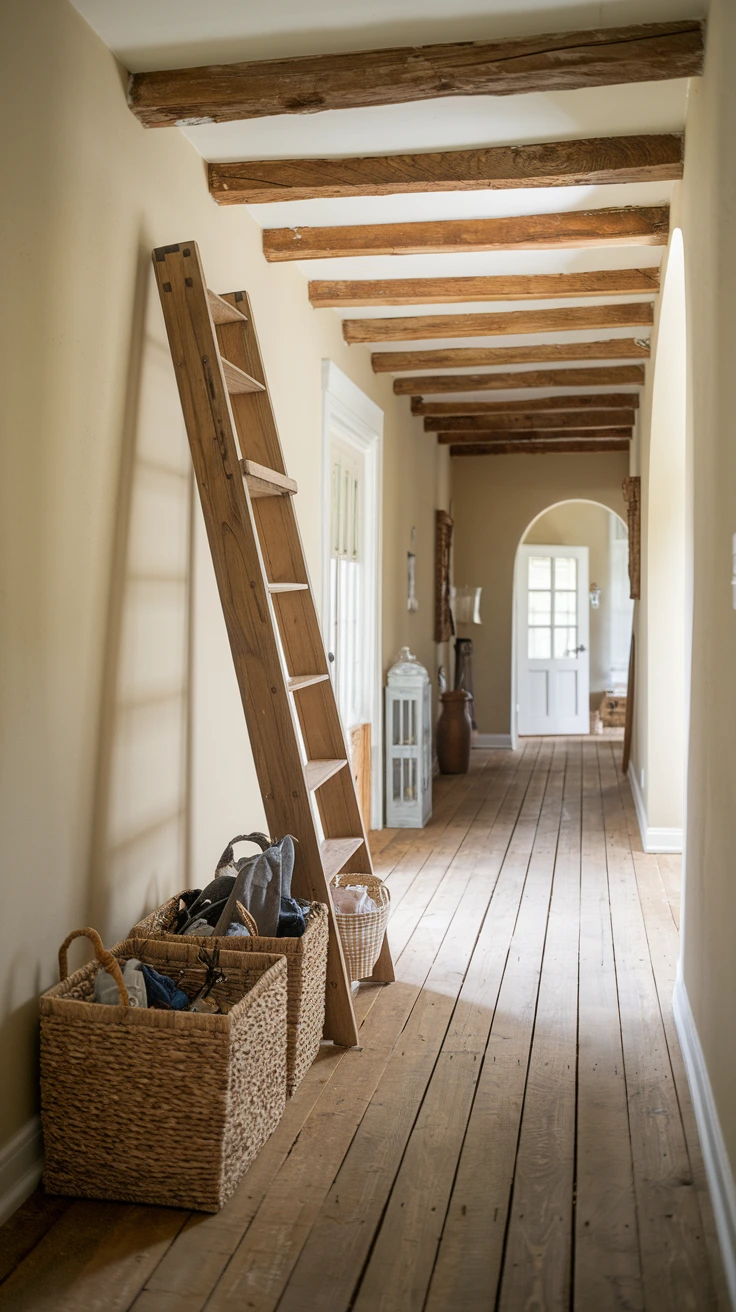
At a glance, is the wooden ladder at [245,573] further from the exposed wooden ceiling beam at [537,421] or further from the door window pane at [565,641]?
the door window pane at [565,641]

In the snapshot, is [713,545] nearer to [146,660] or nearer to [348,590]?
[146,660]

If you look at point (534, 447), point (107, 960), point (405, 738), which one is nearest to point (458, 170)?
point (107, 960)

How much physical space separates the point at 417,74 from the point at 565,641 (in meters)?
8.40

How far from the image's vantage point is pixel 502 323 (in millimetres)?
5117

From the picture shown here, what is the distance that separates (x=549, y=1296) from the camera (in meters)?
1.86

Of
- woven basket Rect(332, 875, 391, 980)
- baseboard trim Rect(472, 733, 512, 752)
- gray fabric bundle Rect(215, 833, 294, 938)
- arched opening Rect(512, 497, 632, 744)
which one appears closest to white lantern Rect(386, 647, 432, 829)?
woven basket Rect(332, 875, 391, 980)

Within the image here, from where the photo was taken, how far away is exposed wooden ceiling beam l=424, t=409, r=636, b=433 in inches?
314

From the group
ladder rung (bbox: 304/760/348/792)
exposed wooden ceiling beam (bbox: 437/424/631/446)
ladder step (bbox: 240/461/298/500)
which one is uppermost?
exposed wooden ceiling beam (bbox: 437/424/631/446)

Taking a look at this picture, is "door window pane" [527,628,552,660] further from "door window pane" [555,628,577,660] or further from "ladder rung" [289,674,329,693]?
"ladder rung" [289,674,329,693]

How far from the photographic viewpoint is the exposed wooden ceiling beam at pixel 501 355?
570 cm

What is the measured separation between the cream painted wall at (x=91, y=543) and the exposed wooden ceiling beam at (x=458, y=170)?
0.18 m

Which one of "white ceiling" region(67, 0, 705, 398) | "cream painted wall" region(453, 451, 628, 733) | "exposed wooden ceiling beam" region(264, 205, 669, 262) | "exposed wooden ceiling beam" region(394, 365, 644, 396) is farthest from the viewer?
"cream painted wall" region(453, 451, 628, 733)

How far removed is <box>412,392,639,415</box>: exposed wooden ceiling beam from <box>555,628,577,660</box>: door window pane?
3.45 m

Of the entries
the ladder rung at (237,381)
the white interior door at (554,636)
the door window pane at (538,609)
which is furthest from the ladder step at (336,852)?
the door window pane at (538,609)
